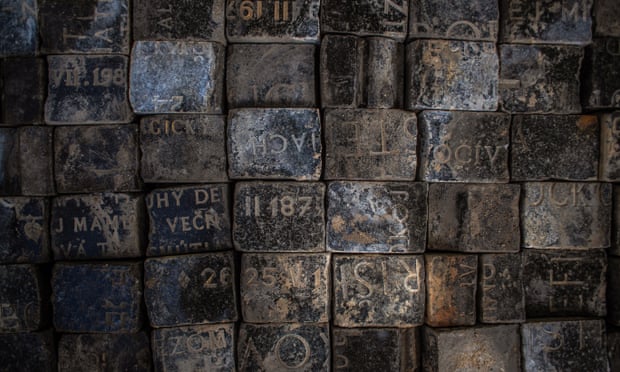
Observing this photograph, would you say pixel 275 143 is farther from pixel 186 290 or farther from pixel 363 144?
pixel 186 290

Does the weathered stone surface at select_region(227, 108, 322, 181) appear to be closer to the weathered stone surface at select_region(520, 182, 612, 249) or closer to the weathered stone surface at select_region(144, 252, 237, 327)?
the weathered stone surface at select_region(144, 252, 237, 327)

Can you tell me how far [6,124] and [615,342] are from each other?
15.5 feet

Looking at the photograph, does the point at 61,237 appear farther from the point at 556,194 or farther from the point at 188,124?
the point at 556,194

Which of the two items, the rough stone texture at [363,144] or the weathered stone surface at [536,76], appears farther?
the weathered stone surface at [536,76]

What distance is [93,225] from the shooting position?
2.69 m

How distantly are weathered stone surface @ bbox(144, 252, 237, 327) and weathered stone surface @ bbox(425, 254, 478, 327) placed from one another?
146 cm

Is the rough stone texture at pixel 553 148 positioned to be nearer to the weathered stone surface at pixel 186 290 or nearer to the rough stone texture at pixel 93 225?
the weathered stone surface at pixel 186 290

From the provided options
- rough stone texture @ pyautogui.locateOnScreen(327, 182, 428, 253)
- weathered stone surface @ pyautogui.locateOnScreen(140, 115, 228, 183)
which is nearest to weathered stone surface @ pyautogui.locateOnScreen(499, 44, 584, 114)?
rough stone texture @ pyautogui.locateOnScreen(327, 182, 428, 253)

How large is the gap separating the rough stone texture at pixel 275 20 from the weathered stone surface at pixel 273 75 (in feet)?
0.22

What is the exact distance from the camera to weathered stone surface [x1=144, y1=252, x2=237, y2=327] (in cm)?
264

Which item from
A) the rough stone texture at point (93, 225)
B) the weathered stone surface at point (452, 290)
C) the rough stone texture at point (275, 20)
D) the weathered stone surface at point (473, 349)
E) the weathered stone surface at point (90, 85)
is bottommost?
the weathered stone surface at point (473, 349)

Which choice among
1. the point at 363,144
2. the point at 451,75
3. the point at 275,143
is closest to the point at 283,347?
the point at 275,143

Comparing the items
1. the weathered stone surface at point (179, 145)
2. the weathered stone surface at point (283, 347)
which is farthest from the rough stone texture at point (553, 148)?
the weathered stone surface at point (179, 145)

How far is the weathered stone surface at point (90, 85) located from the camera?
2670mm
